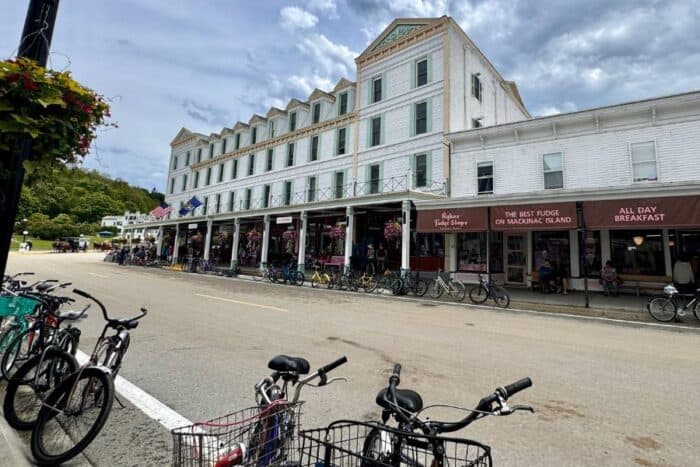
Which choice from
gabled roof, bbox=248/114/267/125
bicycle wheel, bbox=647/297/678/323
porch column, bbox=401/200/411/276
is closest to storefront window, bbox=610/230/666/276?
bicycle wheel, bbox=647/297/678/323

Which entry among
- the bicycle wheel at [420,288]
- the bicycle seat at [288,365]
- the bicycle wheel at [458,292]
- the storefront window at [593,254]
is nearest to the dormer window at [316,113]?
the bicycle wheel at [420,288]

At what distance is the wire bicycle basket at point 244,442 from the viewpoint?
5.50 feet

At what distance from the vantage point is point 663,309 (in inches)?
412

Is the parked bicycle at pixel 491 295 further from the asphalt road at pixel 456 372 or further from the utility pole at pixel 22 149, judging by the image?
the utility pole at pixel 22 149

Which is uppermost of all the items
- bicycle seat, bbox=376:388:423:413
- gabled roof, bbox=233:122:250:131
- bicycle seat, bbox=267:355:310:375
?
gabled roof, bbox=233:122:250:131

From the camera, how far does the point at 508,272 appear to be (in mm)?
17953

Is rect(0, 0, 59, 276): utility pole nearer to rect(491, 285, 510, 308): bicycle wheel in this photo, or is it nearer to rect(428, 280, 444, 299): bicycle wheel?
rect(491, 285, 510, 308): bicycle wheel

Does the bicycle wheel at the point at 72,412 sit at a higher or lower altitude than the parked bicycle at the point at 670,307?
lower

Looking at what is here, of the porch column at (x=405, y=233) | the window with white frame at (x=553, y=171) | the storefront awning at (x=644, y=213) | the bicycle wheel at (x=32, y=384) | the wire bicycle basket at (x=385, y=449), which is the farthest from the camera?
the porch column at (x=405, y=233)

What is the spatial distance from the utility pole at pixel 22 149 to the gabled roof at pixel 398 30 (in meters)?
21.4

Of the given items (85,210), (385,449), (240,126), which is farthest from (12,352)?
(85,210)

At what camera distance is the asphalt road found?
11.1 feet

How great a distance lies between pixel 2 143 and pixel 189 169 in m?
40.7

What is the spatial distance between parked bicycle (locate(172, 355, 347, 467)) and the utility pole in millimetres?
2427
